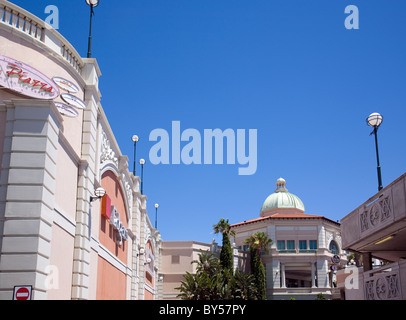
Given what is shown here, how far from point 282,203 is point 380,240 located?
64134 mm

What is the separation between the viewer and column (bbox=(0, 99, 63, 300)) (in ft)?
46.4

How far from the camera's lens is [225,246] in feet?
227

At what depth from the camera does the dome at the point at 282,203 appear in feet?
270

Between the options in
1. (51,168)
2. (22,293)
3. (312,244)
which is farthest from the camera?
(312,244)

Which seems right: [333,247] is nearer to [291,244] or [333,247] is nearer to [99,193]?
[291,244]

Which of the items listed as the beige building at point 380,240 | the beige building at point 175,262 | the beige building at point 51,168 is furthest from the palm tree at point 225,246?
the beige building at point 380,240

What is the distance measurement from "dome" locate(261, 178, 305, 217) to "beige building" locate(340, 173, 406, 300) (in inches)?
2312

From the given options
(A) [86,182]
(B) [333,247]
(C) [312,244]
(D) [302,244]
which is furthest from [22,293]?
(B) [333,247]

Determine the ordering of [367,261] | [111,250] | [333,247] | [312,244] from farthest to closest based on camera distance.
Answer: [333,247] → [312,244] → [111,250] → [367,261]

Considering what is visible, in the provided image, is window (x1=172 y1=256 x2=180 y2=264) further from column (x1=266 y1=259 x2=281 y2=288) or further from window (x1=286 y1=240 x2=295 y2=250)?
window (x1=286 y1=240 x2=295 y2=250)

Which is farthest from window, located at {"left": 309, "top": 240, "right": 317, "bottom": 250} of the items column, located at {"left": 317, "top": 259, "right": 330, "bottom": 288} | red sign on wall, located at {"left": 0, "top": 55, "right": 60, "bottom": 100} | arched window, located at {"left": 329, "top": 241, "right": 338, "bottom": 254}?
red sign on wall, located at {"left": 0, "top": 55, "right": 60, "bottom": 100}

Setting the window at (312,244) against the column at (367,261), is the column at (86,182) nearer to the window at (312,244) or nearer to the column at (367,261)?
the column at (367,261)

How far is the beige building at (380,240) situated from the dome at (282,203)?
58.7 meters

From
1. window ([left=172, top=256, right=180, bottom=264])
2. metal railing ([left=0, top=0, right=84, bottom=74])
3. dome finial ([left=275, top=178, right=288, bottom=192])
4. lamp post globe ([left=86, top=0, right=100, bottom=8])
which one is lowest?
window ([left=172, top=256, right=180, bottom=264])
